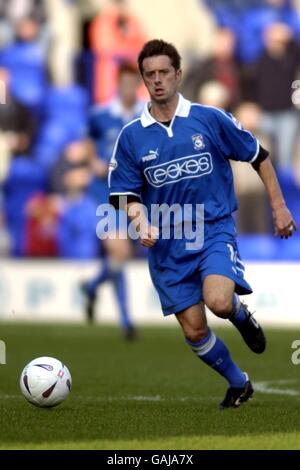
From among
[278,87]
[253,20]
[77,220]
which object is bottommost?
[77,220]

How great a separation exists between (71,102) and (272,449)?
12667mm

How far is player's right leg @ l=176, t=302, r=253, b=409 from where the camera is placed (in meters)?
6.91

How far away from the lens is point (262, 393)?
8008mm

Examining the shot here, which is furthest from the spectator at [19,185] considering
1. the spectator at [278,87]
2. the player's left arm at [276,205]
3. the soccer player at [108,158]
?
the player's left arm at [276,205]

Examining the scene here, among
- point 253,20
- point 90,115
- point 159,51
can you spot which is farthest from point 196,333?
point 253,20

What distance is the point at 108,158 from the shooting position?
520 inches

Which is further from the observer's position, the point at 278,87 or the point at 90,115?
the point at 278,87

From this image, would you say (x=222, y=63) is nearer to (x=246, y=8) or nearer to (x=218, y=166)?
(x=246, y=8)

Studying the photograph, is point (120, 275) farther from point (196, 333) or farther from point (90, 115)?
point (196, 333)

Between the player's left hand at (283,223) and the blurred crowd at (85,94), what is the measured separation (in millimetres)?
9050

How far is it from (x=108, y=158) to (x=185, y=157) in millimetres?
6296

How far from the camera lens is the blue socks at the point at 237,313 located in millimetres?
6926

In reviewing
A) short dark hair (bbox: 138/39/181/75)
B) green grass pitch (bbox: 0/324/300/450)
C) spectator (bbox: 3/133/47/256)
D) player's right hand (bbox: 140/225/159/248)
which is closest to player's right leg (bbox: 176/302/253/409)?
green grass pitch (bbox: 0/324/300/450)

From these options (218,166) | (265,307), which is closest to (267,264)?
(265,307)
